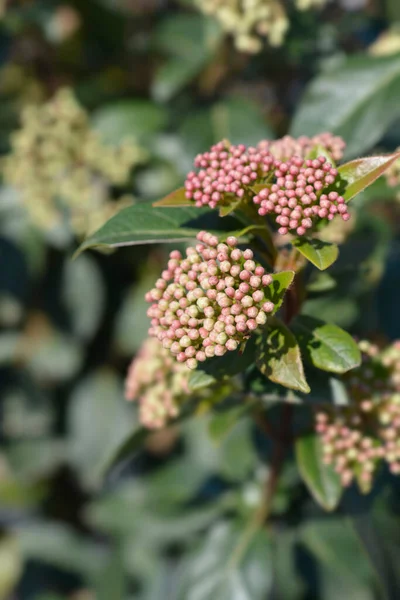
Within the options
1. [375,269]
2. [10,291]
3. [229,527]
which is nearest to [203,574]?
[229,527]

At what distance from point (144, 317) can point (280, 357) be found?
1583 mm

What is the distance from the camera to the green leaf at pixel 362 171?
96 centimetres

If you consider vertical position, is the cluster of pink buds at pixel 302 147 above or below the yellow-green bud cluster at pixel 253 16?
below

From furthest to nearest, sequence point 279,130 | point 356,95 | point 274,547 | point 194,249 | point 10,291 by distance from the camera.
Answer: point 10,291, point 279,130, point 274,547, point 356,95, point 194,249

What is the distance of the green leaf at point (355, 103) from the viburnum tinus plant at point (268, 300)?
1.10ft

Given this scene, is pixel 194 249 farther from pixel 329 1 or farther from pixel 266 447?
pixel 329 1

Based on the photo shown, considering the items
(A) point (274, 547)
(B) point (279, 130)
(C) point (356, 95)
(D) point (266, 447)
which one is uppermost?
(B) point (279, 130)

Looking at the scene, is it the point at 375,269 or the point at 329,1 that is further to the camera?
the point at 329,1

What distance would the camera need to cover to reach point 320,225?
99cm

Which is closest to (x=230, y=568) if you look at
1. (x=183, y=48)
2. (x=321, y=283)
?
(x=321, y=283)

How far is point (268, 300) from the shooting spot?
91 cm

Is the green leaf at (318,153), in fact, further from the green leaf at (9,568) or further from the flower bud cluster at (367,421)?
the green leaf at (9,568)

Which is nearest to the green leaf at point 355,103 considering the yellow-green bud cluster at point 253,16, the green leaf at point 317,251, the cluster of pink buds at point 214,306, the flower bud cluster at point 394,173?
the yellow-green bud cluster at point 253,16

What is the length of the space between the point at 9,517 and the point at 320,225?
2.68 m
